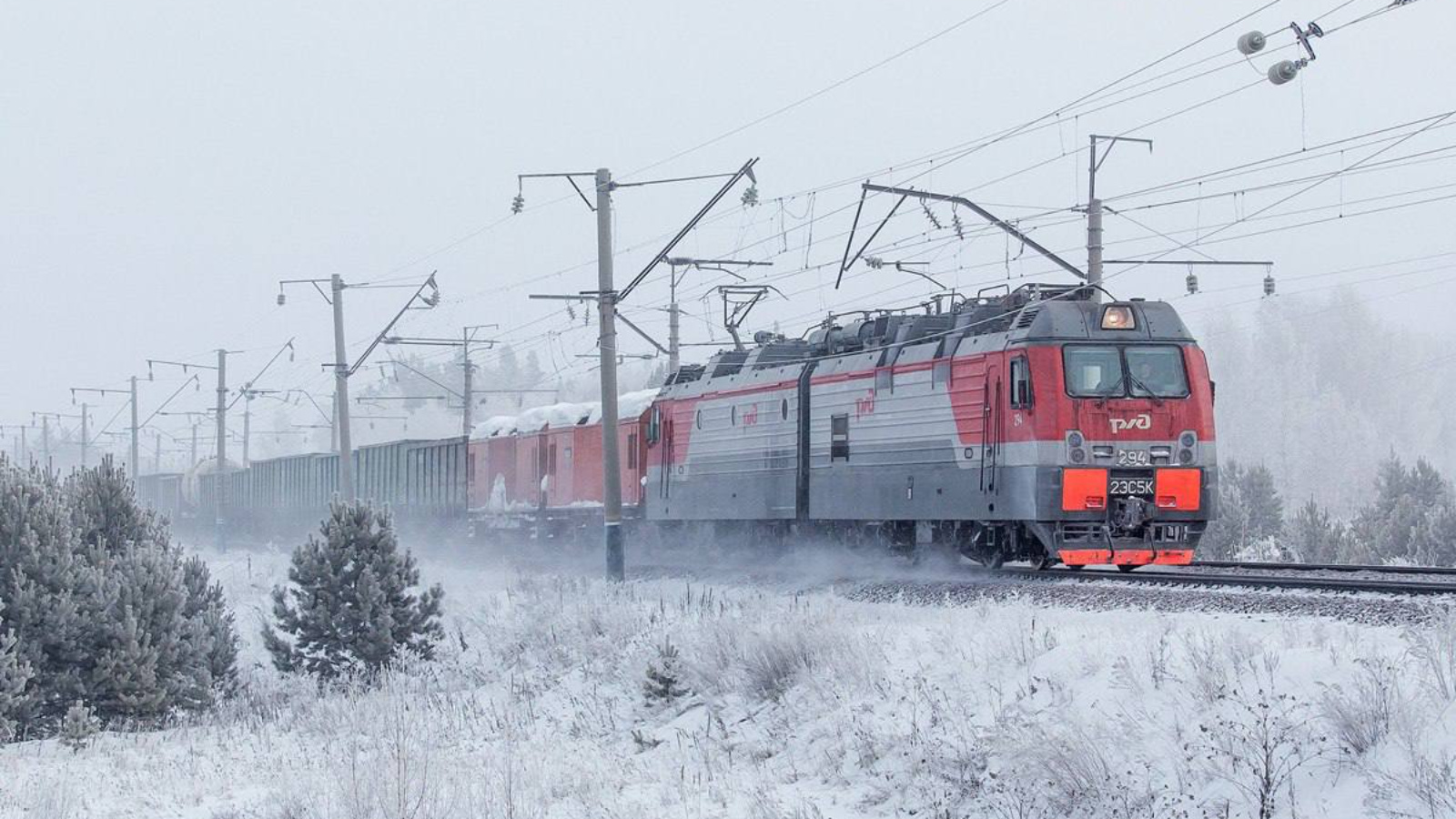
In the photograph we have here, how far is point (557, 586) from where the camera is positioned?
23.9m

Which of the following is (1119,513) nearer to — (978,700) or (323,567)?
(978,700)

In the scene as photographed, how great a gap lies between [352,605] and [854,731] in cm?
1115

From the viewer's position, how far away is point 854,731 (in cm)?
1115

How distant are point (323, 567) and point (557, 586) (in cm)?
426

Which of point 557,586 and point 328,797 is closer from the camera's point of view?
point 328,797

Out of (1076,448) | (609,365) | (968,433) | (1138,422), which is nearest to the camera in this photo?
(1076,448)

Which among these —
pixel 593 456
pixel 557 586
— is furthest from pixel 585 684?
pixel 593 456

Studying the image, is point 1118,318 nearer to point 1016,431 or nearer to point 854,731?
point 1016,431

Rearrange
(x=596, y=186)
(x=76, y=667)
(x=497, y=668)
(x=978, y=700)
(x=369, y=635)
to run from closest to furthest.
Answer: (x=978, y=700) → (x=76, y=667) → (x=497, y=668) → (x=369, y=635) → (x=596, y=186)

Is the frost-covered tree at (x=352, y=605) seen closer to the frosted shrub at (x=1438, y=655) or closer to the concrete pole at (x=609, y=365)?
the concrete pole at (x=609, y=365)

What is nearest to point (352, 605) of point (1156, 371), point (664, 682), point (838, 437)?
point (838, 437)

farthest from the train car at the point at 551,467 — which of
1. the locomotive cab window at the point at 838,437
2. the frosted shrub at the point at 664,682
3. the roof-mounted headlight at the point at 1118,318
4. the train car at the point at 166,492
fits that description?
the train car at the point at 166,492

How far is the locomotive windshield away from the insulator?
3.68m

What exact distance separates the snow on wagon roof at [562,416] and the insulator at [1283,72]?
1547 cm
